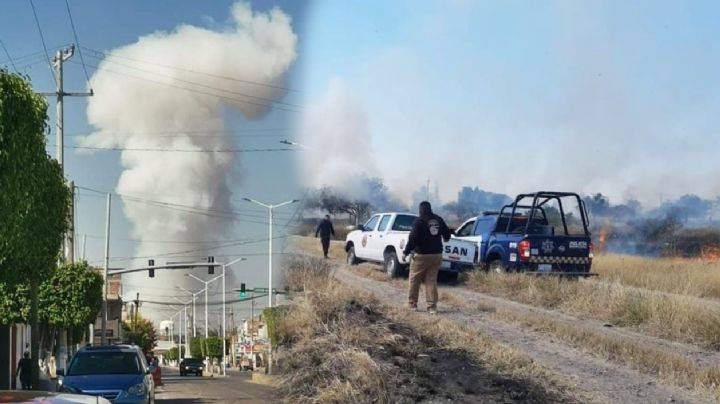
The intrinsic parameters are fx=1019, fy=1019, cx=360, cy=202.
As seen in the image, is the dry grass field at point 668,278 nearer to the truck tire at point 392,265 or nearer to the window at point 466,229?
the window at point 466,229

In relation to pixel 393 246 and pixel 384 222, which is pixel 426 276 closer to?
pixel 393 246

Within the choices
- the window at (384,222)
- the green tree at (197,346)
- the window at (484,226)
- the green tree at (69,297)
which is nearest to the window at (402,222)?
the window at (384,222)

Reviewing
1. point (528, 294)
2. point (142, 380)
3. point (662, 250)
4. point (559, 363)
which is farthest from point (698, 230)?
point (559, 363)

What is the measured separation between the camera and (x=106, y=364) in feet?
64.0

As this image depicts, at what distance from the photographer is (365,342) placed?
1138 cm

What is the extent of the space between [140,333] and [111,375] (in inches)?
4329

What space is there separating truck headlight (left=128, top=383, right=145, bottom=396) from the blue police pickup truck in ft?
25.0

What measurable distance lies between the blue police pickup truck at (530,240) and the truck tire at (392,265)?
209 cm

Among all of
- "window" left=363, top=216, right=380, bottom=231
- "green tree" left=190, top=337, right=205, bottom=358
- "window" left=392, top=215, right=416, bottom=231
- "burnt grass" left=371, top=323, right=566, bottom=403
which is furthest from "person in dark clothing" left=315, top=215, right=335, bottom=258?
"green tree" left=190, top=337, right=205, bottom=358

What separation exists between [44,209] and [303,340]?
336 inches

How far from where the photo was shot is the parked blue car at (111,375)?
18.3 meters

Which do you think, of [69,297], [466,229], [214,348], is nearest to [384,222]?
[466,229]

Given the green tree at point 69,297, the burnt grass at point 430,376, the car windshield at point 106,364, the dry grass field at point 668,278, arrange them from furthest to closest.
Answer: the green tree at point 69,297, the dry grass field at point 668,278, the car windshield at point 106,364, the burnt grass at point 430,376

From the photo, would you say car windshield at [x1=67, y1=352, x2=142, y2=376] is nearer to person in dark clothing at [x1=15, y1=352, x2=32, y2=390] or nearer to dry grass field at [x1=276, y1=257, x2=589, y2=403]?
dry grass field at [x1=276, y1=257, x2=589, y2=403]
